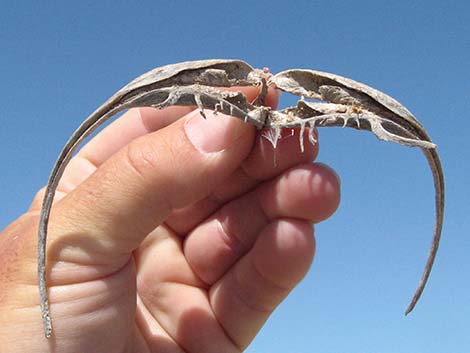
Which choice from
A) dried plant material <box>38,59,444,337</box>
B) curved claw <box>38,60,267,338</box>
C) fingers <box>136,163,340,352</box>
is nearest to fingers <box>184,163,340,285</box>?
fingers <box>136,163,340,352</box>

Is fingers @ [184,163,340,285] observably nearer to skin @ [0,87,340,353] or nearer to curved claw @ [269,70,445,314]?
skin @ [0,87,340,353]

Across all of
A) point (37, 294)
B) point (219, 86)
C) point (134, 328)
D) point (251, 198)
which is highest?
point (219, 86)

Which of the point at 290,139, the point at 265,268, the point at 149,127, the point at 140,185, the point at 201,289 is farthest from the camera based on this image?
the point at 149,127

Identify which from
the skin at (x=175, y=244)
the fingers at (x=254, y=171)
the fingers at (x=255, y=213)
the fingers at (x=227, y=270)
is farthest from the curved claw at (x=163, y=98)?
the fingers at (x=227, y=270)

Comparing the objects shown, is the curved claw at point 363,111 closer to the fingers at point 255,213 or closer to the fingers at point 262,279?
the fingers at point 255,213

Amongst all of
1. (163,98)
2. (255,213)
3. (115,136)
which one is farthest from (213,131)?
(115,136)

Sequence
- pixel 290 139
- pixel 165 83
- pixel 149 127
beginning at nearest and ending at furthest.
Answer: pixel 165 83 → pixel 290 139 → pixel 149 127

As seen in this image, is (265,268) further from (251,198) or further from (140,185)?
(140,185)

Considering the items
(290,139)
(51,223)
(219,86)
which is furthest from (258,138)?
(51,223)
